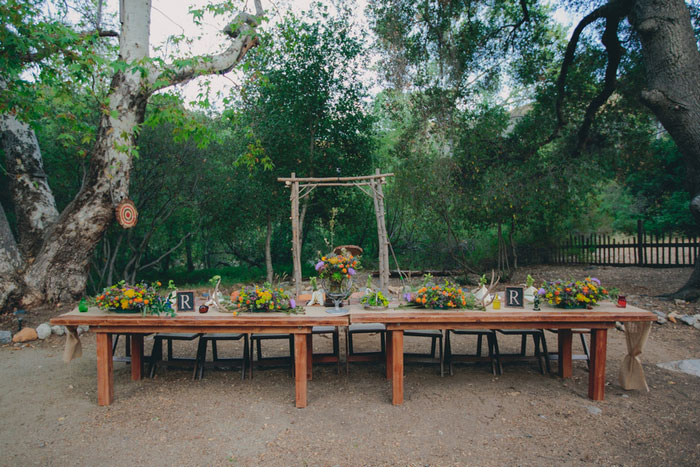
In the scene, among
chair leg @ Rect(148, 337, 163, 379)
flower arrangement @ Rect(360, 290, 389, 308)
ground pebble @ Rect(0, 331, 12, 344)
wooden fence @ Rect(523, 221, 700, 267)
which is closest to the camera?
flower arrangement @ Rect(360, 290, 389, 308)

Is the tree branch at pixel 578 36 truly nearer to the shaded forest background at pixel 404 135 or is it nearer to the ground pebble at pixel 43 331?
the shaded forest background at pixel 404 135

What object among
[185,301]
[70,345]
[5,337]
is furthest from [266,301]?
[5,337]

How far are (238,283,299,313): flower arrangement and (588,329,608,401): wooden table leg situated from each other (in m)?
2.67

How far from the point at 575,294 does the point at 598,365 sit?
65 centimetres

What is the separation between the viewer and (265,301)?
3762 millimetres

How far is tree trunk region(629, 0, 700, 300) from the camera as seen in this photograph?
676cm

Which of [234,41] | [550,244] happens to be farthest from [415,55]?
[550,244]

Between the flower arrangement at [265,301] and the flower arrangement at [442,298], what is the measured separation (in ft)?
3.71

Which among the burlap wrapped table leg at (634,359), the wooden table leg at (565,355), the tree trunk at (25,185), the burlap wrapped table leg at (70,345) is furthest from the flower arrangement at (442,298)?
the tree trunk at (25,185)

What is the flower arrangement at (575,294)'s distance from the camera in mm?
3779

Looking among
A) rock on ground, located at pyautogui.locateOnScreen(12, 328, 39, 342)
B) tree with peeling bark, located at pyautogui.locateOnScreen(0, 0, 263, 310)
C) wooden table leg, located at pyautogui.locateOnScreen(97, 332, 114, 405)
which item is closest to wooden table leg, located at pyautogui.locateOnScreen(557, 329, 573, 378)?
wooden table leg, located at pyautogui.locateOnScreen(97, 332, 114, 405)

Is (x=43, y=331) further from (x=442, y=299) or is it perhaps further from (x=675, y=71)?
(x=675, y=71)

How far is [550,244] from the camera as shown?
1274 centimetres

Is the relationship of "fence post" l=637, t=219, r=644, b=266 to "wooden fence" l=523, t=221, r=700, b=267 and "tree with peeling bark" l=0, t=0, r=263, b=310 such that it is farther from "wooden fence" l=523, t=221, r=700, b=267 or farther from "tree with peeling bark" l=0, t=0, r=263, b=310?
"tree with peeling bark" l=0, t=0, r=263, b=310
